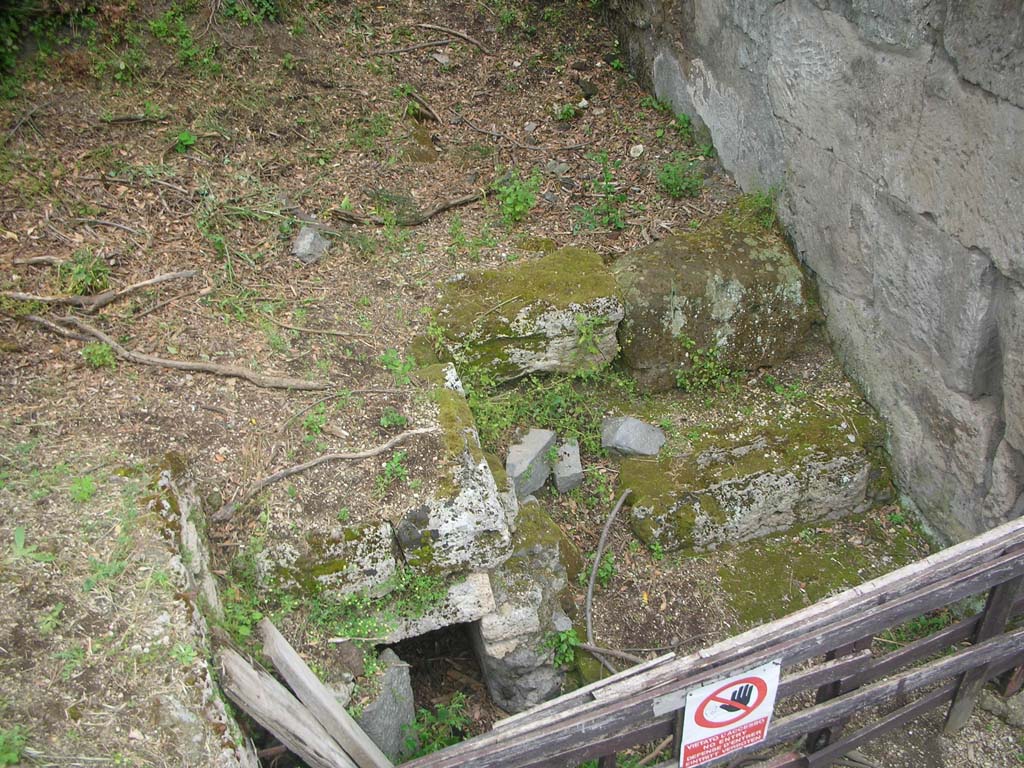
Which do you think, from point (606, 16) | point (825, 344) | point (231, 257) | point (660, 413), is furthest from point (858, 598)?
point (606, 16)

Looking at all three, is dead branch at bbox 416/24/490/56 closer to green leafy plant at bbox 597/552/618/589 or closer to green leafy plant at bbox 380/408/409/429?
green leafy plant at bbox 380/408/409/429

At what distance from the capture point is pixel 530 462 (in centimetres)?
464

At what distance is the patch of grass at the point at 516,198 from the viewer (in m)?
5.51

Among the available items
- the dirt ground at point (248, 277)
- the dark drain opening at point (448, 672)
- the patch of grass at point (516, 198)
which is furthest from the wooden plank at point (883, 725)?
the patch of grass at point (516, 198)

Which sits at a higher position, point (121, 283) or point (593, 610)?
point (121, 283)

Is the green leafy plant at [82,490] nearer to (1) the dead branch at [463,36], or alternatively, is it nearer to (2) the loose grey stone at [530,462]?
(2) the loose grey stone at [530,462]

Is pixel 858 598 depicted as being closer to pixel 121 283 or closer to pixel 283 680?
pixel 283 680

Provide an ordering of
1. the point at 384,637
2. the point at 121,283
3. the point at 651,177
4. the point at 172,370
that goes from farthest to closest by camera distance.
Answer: the point at 651,177
the point at 121,283
the point at 172,370
the point at 384,637

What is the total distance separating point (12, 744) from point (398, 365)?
8.31ft

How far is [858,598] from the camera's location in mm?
3303

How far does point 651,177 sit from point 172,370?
3713mm

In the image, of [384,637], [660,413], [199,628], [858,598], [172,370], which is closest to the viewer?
[199,628]

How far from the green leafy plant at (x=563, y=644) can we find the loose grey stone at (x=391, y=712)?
2.68 ft

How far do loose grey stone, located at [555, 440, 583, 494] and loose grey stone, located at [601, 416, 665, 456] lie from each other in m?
0.23
